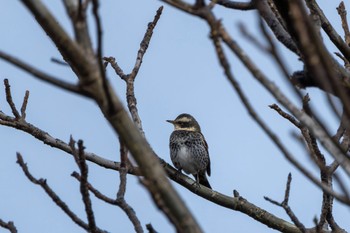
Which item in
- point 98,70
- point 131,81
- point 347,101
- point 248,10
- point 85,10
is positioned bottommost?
point 347,101

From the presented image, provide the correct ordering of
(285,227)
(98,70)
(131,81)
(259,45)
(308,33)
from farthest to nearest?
(131,81) → (285,227) → (98,70) → (259,45) → (308,33)

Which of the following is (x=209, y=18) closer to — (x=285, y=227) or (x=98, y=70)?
(x=98, y=70)

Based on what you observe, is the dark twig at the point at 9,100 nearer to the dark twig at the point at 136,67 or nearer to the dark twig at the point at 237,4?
the dark twig at the point at 136,67

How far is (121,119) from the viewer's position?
7.20 ft

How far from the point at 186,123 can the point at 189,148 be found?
854 mm

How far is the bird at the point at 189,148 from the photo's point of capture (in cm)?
1065

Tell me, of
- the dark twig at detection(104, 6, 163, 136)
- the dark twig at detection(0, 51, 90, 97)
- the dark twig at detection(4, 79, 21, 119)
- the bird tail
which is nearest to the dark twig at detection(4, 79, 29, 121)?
the dark twig at detection(4, 79, 21, 119)

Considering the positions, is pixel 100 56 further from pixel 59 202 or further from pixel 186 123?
pixel 186 123

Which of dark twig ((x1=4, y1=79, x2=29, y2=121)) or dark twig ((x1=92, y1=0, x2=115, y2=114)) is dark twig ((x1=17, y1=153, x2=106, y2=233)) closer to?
dark twig ((x1=92, y1=0, x2=115, y2=114))

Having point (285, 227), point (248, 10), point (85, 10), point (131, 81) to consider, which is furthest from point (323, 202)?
point (85, 10)

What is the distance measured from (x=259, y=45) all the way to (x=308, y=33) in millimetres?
343

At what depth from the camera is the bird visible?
1065 centimetres

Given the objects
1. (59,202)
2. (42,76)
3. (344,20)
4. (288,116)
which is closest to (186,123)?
(344,20)

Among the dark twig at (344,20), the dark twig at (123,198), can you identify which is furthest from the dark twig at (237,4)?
the dark twig at (344,20)
